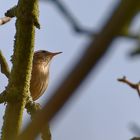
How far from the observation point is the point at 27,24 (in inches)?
117

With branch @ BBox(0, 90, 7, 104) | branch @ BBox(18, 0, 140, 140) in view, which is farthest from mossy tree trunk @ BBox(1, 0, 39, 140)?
branch @ BBox(18, 0, 140, 140)

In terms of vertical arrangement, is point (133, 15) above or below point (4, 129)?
below

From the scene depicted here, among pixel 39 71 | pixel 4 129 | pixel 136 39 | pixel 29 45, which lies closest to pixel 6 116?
pixel 4 129

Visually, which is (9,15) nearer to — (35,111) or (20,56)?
(20,56)

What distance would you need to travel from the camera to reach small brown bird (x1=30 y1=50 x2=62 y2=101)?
230 inches

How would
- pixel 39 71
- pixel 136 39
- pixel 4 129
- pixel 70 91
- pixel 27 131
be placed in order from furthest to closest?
pixel 39 71 < pixel 4 129 < pixel 136 39 < pixel 27 131 < pixel 70 91

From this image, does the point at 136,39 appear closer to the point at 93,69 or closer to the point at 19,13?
the point at 93,69

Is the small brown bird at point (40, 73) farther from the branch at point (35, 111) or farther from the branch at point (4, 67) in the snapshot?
the branch at point (35, 111)

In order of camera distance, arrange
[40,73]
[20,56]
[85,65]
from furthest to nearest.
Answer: [40,73] < [20,56] < [85,65]

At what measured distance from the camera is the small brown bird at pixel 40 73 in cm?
584

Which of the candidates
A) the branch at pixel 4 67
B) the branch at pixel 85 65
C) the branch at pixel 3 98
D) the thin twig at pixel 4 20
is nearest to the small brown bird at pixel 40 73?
the branch at pixel 4 67

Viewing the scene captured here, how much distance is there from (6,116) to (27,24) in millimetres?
599

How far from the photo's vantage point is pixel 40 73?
6391 millimetres

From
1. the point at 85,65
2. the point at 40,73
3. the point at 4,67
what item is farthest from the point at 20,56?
the point at 40,73
